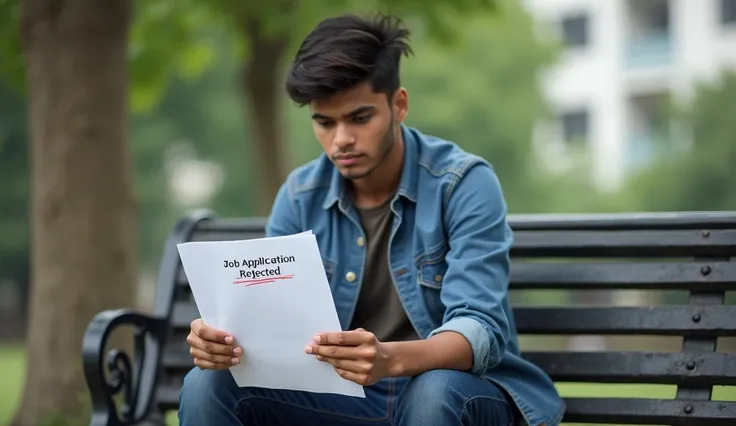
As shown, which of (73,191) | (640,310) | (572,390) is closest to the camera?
(640,310)

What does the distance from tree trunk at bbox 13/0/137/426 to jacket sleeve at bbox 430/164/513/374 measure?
3344 millimetres

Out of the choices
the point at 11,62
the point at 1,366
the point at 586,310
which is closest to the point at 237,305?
the point at 586,310

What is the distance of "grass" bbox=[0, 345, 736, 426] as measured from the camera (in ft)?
12.6

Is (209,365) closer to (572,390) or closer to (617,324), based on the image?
(617,324)

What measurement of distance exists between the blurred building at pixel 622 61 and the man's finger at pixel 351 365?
129ft

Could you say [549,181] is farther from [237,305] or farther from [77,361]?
[237,305]

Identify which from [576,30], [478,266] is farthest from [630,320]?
[576,30]

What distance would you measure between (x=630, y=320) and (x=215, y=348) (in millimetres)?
1343

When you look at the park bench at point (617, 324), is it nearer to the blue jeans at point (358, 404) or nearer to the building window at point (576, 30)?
the blue jeans at point (358, 404)

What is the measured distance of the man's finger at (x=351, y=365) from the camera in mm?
3066

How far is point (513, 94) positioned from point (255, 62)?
18076 millimetres

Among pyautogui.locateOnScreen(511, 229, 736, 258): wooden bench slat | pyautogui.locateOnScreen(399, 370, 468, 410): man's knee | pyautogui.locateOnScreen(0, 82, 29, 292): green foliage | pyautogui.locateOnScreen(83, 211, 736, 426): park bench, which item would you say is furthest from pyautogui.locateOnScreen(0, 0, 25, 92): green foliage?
pyautogui.locateOnScreen(0, 82, 29, 292): green foliage

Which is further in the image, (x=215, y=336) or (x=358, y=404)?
(x=358, y=404)

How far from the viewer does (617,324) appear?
3779 mm
